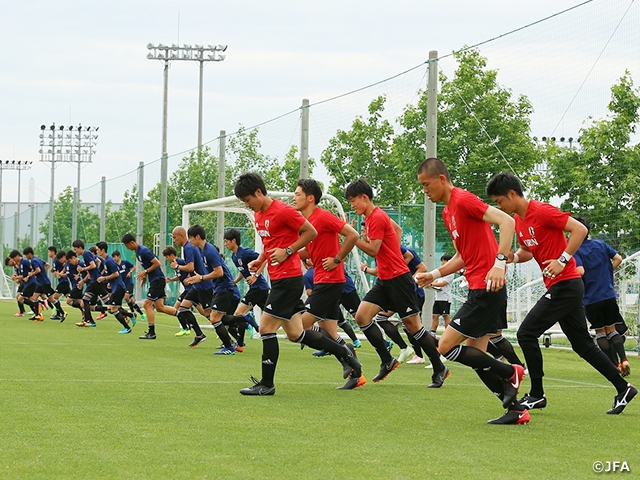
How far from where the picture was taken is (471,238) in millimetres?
7953

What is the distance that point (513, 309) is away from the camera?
69.8 ft

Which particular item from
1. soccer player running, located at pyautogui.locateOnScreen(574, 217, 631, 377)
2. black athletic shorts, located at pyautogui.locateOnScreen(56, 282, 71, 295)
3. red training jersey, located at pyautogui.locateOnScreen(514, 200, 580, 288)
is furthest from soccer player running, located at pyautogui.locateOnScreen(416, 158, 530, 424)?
black athletic shorts, located at pyautogui.locateOnScreen(56, 282, 71, 295)

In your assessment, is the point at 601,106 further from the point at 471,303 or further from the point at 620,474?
the point at 620,474

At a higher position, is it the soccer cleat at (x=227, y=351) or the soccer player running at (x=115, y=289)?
the soccer player running at (x=115, y=289)

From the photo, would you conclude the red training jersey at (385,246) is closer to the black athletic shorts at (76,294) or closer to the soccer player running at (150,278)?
the soccer player running at (150,278)

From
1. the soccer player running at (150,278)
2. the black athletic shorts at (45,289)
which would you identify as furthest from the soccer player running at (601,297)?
the black athletic shorts at (45,289)

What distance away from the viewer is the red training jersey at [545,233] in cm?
800

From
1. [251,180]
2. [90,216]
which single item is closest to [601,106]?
[251,180]

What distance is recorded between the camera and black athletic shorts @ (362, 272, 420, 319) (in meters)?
10.7

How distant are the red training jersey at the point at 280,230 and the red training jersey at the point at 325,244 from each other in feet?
3.68

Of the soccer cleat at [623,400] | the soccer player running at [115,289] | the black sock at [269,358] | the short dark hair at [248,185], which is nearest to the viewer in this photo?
the soccer cleat at [623,400]

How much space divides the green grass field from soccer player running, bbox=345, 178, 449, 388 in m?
0.48

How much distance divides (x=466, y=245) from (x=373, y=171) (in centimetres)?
1913

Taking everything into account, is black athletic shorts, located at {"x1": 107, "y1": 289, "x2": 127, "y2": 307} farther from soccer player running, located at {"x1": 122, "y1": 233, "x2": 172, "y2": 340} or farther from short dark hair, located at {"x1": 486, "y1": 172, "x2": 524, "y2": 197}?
short dark hair, located at {"x1": 486, "y1": 172, "x2": 524, "y2": 197}
